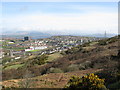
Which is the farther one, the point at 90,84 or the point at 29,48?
the point at 29,48

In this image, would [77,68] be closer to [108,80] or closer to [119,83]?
[108,80]

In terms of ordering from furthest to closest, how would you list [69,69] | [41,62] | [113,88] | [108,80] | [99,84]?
1. [41,62]
2. [69,69]
3. [108,80]
4. [113,88]
5. [99,84]

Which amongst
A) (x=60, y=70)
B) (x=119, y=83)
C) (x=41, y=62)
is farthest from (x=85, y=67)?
(x=41, y=62)

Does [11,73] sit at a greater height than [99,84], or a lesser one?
lesser

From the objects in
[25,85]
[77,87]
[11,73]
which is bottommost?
[11,73]

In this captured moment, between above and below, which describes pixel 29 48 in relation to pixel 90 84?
below

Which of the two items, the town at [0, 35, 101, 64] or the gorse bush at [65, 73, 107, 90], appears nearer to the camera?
the gorse bush at [65, 73, 107, 90]

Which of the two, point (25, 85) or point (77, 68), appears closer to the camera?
point (25, 85)

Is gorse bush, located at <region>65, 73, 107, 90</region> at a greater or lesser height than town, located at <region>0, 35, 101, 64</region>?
greater

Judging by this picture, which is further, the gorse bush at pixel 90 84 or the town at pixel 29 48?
the town at pixel 29 48

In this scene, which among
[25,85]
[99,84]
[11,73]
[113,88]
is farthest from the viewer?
[11,73]

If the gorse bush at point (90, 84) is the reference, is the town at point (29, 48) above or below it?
below
